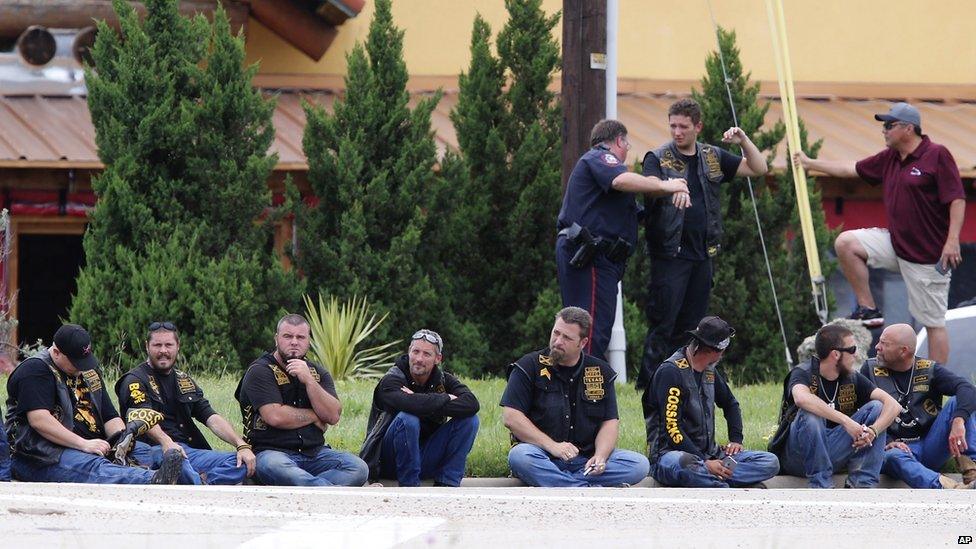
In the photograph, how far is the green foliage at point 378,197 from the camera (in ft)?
45.9

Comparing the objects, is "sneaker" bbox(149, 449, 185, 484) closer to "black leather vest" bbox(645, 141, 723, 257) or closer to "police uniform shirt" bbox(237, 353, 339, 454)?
"police uniform shirt" bbox(237, 353, 339, 454)

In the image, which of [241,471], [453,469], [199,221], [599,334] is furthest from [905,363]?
[199,221]

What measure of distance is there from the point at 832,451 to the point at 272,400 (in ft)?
10.6

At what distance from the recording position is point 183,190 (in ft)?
44.3

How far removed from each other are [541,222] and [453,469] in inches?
223

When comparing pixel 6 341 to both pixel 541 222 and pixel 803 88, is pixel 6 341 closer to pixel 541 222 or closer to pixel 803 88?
pixel 541 222

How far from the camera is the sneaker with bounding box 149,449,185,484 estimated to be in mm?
8578

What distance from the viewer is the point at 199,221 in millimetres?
13539

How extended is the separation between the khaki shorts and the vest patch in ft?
8.15

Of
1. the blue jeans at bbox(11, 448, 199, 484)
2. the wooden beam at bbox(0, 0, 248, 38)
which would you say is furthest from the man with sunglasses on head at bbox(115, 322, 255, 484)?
the wooden beam at bbox(0, 0, 248, 38)

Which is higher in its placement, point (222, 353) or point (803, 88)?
point (803, 88)

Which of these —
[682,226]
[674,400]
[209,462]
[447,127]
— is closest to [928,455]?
[674,400]

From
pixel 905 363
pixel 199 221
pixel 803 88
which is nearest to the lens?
pixel 905 363

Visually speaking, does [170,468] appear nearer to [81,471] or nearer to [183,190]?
[81,471]
